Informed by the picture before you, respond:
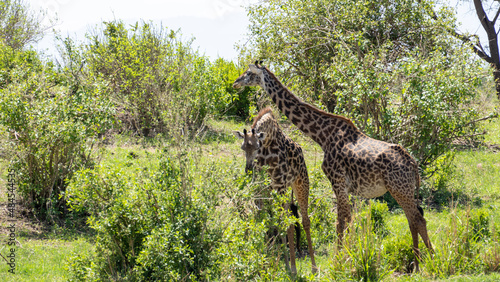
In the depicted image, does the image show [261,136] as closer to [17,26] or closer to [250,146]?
[250,146]

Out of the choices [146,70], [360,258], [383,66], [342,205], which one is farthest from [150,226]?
[146,70]

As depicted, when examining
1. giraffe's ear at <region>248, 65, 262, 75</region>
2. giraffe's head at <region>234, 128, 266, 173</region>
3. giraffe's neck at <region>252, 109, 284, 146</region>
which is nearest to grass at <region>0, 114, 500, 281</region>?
giraffe's head at <region>234, 128, 266, 173</region>

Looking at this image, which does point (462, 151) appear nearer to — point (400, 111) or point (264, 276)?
point (400, 111)

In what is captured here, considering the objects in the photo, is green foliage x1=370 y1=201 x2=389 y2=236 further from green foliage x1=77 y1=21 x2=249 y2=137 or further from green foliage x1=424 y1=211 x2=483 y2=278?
green foliage x1=77 y1=21 x2=249 y2=137

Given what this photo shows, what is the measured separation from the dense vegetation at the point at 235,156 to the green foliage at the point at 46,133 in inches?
1.3

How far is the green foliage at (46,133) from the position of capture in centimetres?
884

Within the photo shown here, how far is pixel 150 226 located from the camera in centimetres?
572

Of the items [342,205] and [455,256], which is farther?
[342,205]

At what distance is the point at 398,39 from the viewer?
46.9 ft

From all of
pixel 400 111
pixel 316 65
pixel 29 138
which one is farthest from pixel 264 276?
pixel 316 65

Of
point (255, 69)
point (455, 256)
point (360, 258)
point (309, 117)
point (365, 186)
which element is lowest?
point (455, 256)

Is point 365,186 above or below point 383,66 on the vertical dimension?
below

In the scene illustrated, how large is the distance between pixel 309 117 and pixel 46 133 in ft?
15.9

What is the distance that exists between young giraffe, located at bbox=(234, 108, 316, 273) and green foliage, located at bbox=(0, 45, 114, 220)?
12.2 feet
